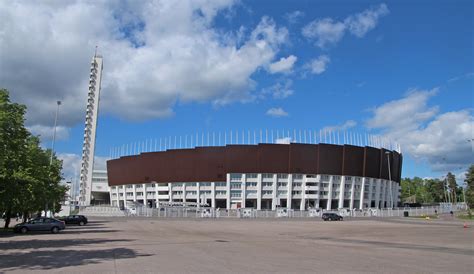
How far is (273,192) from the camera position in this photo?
13062 centimetres

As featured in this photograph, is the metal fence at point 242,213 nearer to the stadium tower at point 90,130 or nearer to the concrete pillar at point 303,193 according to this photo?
the concrete pillar at point 303,193

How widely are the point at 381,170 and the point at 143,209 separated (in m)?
85.6

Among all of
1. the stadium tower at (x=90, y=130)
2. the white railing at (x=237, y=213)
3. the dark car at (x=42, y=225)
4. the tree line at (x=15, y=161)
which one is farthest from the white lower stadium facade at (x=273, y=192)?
the tree line at (x=15, y=161)

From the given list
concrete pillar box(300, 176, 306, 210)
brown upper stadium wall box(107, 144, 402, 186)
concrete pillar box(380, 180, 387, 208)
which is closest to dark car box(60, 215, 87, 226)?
brown upper stadium wall box(107, 144, 402, 186)

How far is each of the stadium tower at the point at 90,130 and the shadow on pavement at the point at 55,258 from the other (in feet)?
433

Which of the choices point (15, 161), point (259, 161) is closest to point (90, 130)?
point (259, 161)

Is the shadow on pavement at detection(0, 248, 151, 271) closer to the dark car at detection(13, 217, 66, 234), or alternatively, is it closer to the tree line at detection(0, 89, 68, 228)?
the tree line at detection(0, 89, 68, 228)

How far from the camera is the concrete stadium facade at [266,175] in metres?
129

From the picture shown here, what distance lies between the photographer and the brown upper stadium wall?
128750 mm

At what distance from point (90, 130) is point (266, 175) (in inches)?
2409

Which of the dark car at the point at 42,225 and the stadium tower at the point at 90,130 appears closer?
the dark car at the point at 42,225

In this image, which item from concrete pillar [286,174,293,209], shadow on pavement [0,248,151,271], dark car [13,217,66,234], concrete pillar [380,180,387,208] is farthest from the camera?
concrete pillar [380,180,387,208]

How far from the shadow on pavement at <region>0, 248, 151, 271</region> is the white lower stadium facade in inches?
4192

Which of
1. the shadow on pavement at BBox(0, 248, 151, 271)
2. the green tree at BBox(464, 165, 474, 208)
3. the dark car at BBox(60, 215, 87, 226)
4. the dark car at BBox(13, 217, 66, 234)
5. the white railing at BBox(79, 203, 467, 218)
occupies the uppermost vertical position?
the green tree at BBox(464, 165, 474, 208)
